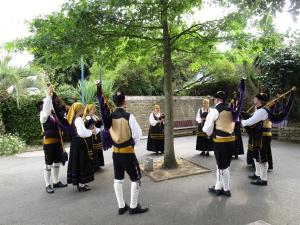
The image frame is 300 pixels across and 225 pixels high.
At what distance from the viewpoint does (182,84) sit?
1723 centimetres

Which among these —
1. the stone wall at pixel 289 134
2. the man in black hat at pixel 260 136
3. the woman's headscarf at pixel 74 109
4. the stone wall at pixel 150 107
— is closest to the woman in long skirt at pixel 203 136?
the man in black hat at pixel 260 136

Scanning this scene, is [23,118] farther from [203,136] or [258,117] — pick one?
[258,117]

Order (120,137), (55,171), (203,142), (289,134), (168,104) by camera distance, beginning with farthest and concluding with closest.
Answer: (289,134) → (203,142) → (168,104) → (55,171) → (120,137)

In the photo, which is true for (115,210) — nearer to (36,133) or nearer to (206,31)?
(206,31)

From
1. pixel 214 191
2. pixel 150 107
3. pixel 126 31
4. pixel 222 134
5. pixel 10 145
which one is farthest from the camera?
pixel 150 107

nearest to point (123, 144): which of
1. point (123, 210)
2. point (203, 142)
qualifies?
point (123, 210)

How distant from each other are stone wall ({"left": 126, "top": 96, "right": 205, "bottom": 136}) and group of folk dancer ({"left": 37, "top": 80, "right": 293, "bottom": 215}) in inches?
276

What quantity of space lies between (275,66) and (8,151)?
1080 cm

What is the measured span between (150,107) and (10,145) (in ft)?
20.7

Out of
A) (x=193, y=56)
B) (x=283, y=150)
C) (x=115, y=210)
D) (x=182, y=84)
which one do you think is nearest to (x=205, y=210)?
(x=115, y=210)

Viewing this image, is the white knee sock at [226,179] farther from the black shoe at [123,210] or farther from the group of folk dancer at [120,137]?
the black shoe at [123,210]

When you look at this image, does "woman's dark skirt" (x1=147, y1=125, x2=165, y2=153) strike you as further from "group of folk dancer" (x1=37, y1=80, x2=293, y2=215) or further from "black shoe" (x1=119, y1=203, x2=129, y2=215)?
"black shoe" (x1=119, y1=203, x2=129, y2=215)

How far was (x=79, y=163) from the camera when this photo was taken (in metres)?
5.61

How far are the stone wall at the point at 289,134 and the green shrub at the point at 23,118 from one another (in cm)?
990
